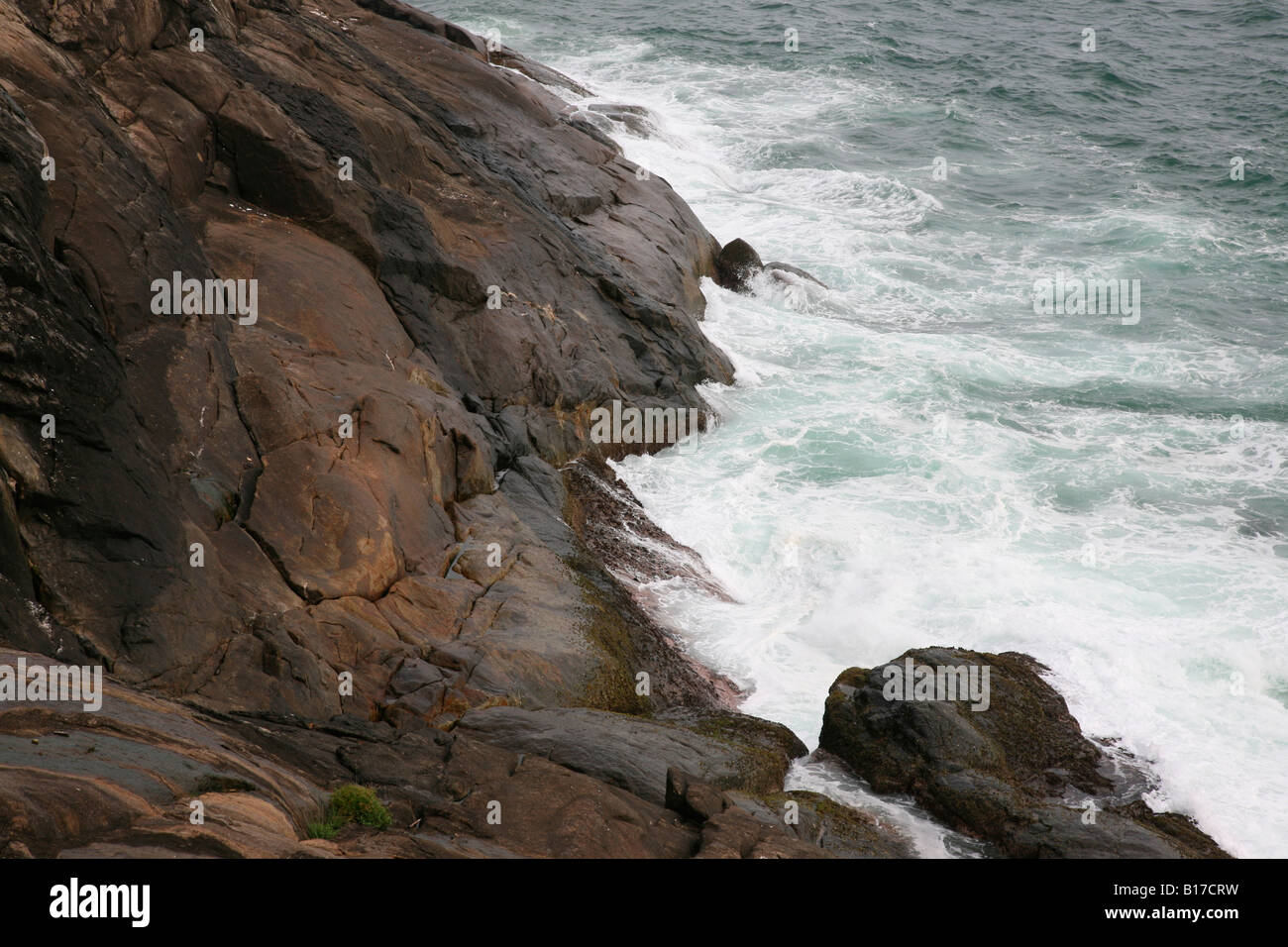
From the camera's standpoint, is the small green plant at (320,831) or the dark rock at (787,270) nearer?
the small green plant at (320,831)

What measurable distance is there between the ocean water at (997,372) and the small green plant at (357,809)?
586cm

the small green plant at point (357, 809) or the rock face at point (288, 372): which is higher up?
the rock face at point (288, 372)

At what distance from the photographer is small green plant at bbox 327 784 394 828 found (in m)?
8.39

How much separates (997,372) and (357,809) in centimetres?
1984

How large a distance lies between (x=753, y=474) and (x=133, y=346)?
11.3 meters

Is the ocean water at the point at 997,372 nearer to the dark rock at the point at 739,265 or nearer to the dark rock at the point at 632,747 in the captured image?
the dark rock at the point at 739,265

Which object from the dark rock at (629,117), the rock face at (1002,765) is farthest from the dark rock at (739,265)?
the rock face at (1002,765)

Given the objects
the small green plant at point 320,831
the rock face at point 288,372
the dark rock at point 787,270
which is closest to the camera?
the small green plant at point 320,831

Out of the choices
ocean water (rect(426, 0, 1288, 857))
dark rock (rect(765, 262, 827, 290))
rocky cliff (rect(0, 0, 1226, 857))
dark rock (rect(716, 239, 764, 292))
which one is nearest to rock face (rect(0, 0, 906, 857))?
rocky cliff (rect(0, 0, 1226, 857))

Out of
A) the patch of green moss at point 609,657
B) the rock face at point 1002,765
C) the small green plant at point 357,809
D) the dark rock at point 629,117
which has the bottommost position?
the rock face at point 1002,765

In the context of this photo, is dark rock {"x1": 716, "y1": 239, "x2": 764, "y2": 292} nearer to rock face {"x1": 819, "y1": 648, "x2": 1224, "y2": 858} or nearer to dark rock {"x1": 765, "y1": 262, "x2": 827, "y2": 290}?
dark rock {"x1": 765, "y1": 262, "x2": 827, "y2": 290}

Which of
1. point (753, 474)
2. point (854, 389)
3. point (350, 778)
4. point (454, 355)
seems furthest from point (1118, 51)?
point (350, 778)

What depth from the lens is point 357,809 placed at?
845cm

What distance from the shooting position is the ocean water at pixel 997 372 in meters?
15.7
